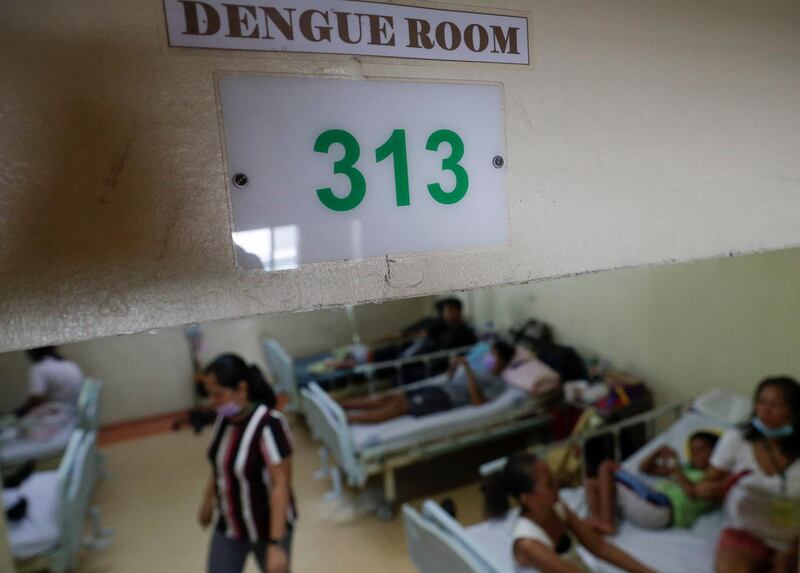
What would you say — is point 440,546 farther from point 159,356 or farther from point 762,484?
point 159,356

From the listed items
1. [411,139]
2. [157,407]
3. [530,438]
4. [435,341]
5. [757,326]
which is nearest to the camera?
[411,139]

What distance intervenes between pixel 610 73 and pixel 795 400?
239cm

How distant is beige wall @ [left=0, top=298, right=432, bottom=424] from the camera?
4.94 metres

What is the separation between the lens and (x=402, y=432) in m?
3.51

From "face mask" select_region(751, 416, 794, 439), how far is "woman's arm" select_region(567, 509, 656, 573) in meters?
0.89

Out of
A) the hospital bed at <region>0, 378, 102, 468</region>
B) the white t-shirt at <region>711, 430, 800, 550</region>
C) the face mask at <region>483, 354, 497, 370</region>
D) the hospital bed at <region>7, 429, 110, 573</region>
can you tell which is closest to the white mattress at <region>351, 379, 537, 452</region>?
the face mask at <region>483, 354, 497, 370</region>

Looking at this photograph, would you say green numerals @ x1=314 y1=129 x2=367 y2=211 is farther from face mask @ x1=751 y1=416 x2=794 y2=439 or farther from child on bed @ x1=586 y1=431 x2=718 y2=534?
face mask @ x1=751 y1=416 x2=794 y2=439

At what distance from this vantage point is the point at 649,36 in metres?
0.85

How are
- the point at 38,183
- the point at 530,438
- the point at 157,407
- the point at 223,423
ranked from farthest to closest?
1. the point at 157,407
2. the point at 530,438
3. the point at 223,423
4. the point at 38,183

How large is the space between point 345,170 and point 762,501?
2.70 metres

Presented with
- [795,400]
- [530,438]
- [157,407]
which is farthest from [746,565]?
[157,407]

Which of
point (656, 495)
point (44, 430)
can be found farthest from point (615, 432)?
point (44, 430)

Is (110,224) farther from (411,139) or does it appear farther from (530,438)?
(530,438)

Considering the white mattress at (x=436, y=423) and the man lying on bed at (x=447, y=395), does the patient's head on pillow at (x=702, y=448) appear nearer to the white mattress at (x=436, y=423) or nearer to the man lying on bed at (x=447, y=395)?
the white mattress at (x=436, y=423)
